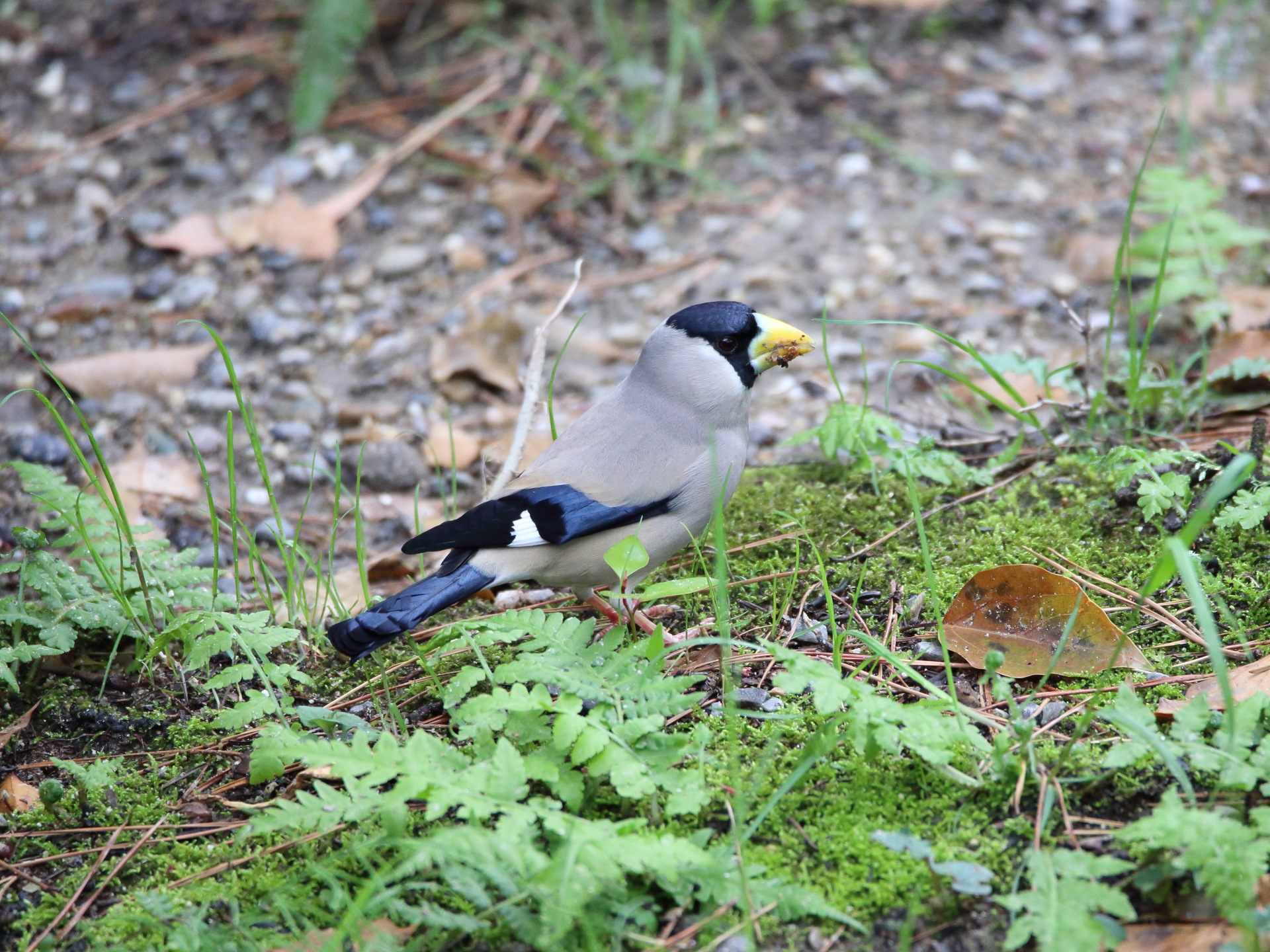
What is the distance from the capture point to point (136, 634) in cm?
328

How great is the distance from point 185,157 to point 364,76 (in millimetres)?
1222

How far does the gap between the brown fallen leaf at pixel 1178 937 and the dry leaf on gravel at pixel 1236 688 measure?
1.89 ft

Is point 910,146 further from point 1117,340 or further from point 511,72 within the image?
point 511,72

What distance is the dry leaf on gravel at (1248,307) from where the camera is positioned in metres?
4.57

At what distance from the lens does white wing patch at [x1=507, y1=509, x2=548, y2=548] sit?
3.34 metres

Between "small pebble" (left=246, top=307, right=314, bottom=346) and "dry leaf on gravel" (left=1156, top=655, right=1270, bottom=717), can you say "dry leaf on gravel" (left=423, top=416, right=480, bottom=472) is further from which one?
"dry leaf on gravel" (left=1156, top=655, right=1270, bottom=717)

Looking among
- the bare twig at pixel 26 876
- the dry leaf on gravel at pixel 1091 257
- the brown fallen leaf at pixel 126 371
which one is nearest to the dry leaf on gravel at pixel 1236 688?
the bare twig at pixel 26 876

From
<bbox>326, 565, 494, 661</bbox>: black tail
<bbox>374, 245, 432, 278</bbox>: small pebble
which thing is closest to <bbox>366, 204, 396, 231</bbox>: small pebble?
<bbox>374, 245, 432, 278</bbox>: small pebble

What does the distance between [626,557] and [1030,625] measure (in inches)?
43.4

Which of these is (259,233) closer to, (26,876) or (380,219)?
(380,219)

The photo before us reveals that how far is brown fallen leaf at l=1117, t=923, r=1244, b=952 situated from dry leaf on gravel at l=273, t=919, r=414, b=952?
1.40 metres

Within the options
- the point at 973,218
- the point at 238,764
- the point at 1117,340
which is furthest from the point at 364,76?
the point at 238,764

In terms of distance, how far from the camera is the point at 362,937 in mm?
2160

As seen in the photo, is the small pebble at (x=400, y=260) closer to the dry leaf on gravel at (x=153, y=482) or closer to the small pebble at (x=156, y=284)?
the small pebble at (x=156, y=284)
